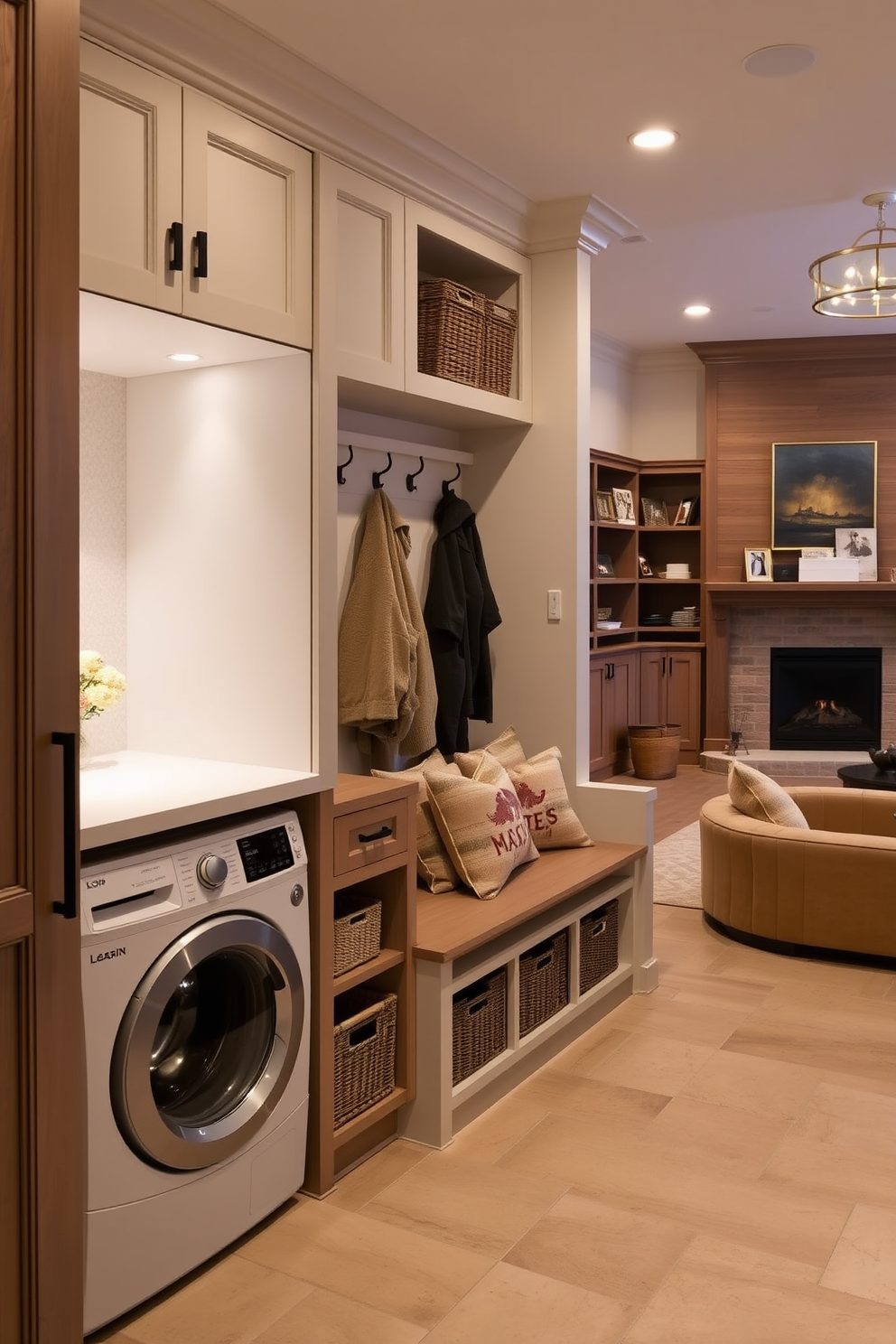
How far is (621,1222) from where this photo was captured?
2572 millimetres

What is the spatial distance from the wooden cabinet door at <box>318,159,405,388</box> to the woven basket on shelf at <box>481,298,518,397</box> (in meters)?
0.59

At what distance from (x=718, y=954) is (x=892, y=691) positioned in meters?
4.50

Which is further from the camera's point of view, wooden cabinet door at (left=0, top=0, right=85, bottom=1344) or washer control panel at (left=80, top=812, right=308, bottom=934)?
washer control panel at (left=80, top=812, right=308, bottom=934)

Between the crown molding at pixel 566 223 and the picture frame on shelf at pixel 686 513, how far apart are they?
458 centimetres

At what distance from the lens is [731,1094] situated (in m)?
3.23

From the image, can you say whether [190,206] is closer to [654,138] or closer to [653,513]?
[654,138]

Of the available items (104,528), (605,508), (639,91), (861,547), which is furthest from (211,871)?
(861,547)

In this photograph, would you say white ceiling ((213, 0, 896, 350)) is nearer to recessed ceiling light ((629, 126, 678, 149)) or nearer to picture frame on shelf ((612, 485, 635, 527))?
recessed ceiling light ((629, 126, 678, 149))

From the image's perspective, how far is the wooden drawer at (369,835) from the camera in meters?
2.75

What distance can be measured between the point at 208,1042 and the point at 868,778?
3991mm

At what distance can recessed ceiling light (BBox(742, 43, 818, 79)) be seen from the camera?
9.93 ft

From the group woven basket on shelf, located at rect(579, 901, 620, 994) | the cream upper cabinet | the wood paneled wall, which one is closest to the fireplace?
the wood paneled wall

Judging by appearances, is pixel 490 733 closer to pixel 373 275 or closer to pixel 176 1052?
pixel 373 275

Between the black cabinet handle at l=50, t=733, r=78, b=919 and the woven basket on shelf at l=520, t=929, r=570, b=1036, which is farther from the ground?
the black cabinet handle at l=50, t=733, r=78, b=919
